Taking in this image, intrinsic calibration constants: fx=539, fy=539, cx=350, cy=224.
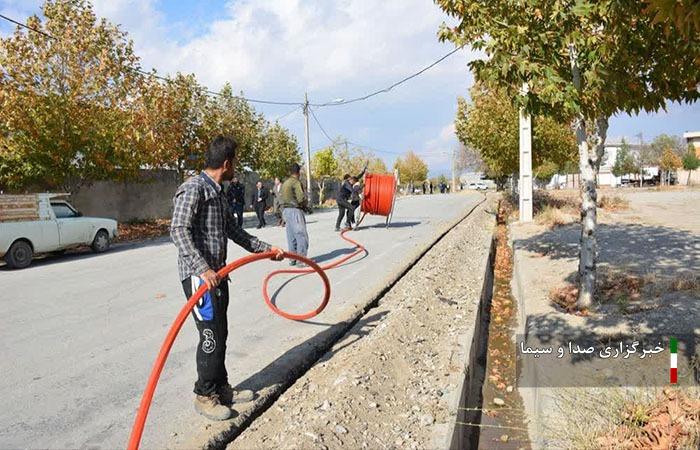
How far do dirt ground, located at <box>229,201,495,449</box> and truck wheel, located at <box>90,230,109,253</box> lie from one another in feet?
33.1

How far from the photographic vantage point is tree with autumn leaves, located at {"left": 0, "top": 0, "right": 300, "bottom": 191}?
52.1ft

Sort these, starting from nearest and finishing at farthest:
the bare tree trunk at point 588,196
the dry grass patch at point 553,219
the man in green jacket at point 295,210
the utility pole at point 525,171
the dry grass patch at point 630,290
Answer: the dry grass patch at point 630,290
the bare tree trunk at point 588,196
the man in green jacket at point 295,210
the dry grass patch at point 553,219
the utility pole at point 525,171

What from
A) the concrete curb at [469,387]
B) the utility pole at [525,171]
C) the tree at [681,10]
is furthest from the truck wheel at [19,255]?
the utility pole at [525,171]

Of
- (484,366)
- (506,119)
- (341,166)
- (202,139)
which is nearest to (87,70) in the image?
(202,139)

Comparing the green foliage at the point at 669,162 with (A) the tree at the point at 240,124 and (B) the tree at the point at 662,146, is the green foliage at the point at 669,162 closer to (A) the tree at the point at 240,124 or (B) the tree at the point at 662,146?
(B) the tree at the point at 662,146

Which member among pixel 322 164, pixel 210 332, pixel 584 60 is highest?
pixel 322 164

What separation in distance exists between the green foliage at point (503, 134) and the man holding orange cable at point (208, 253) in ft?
59.2

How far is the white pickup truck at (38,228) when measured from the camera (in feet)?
39.0

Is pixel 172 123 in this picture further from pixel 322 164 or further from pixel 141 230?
pixel 322 164

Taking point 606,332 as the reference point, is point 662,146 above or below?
above

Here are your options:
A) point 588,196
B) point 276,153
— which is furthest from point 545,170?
point 588,196

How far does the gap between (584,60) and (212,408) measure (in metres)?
5.59

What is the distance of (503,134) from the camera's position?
70.1 ft

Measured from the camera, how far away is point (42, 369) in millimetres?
5160
